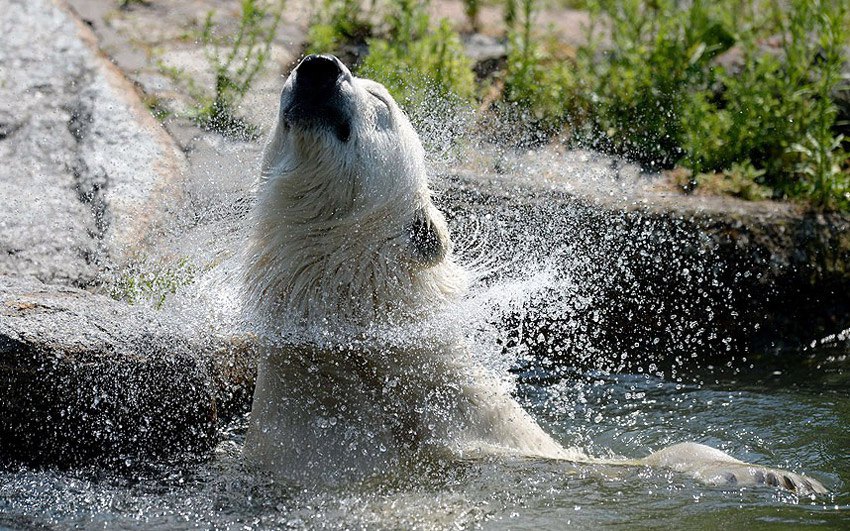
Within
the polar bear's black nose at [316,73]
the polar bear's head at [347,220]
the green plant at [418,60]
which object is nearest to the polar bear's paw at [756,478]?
the polar bear's head at [347,220]

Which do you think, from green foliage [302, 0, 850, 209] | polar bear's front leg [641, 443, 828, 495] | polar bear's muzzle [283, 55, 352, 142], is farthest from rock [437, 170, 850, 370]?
polar bear's muzzle [283, 55, 352, 142]

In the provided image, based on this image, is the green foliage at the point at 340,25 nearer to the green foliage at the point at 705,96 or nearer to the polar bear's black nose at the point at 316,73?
the green foliage at the point at 705,96

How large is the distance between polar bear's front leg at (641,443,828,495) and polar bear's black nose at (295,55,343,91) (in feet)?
5.83

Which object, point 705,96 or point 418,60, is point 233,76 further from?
point 705,96

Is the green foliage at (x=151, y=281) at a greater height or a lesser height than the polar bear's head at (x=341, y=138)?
lesser

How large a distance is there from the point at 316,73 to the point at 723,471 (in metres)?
1.87

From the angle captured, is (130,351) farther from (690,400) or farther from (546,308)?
(690,400)

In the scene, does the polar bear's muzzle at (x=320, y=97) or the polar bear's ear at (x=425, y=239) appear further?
the polar bear's ear at (x=425, y=239)

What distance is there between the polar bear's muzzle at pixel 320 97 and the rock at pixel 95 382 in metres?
1.18

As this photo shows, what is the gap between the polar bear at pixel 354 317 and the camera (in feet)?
Answer: 11.6

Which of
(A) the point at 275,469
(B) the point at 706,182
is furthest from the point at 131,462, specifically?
(B) the point at 706,182

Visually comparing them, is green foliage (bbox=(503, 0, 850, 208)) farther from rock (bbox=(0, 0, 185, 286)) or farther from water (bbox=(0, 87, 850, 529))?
rock (bbox=(0, 0, 185, 286))

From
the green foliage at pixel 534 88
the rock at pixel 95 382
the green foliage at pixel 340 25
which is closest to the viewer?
the rock at pixel 95 382

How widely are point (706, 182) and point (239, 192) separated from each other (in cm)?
303
